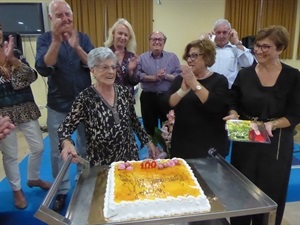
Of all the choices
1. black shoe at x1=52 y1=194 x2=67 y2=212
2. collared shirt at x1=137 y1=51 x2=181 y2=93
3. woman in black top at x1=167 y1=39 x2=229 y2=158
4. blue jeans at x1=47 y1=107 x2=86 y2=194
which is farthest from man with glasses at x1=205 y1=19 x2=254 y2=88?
black shoe at x1=52 y1=194 x2=67 y2=212

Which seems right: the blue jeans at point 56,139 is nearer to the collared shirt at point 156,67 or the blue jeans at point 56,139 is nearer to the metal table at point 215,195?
the metal table at point 215,195

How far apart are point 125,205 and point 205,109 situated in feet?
2.68

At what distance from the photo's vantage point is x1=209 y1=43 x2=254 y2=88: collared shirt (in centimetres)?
261

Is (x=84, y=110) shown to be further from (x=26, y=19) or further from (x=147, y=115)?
(x=26, y=19)

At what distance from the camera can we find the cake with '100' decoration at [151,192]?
106 cm

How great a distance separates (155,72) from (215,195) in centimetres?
188

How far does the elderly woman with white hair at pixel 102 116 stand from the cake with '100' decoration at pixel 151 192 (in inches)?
8.5

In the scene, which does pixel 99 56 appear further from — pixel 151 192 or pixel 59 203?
pixel 59 203

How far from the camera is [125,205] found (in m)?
1.07

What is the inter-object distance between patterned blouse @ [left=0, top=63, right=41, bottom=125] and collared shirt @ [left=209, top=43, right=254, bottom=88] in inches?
64.5

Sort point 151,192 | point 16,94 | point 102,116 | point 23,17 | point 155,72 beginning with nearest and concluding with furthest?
point 151,192 < point 102,116 < point 16,94 < point 155,72 < point 23,17

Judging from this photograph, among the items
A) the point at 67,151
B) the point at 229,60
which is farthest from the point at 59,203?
the point at 229,60

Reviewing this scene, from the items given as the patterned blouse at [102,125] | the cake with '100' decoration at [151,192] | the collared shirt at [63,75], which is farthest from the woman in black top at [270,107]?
the collared shirt at [63,75]

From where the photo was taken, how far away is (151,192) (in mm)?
1156
